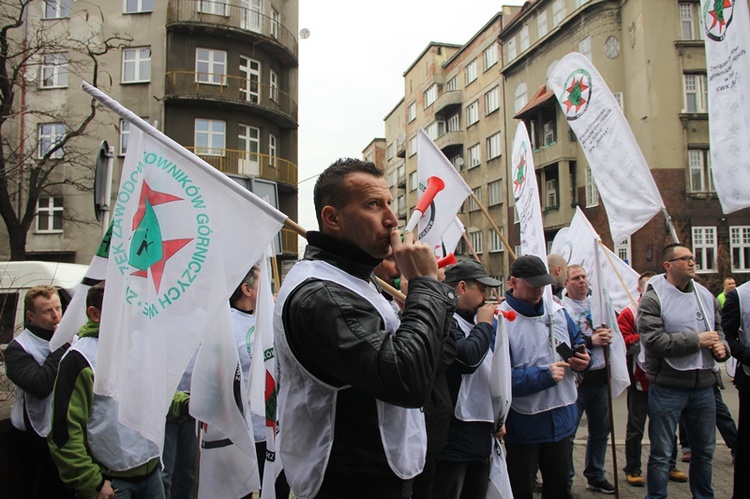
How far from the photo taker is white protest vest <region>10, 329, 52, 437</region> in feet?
13.0

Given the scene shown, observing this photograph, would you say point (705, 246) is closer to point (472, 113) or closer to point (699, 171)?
point (699, 171)

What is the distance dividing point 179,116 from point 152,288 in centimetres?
2488

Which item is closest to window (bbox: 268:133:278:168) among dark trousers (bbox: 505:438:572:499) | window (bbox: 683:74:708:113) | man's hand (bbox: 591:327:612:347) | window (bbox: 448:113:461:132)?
window (bbox: 683:74:708:113)

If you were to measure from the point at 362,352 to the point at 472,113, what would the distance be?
42261 millimetres

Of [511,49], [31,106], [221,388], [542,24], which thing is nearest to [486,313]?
[221,388]

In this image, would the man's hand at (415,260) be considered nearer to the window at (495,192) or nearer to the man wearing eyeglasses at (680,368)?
the man wearing eyeglasses at (680,368)

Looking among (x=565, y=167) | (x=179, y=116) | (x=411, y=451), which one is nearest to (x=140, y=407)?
(x=411, y=451)

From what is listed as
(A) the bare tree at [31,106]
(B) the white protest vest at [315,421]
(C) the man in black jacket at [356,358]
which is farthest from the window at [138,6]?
(B) the white protest vest at [315,421]

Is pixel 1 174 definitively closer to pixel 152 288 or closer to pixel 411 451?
pixel 152 288

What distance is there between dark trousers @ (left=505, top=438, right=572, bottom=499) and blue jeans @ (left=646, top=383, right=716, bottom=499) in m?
1.09

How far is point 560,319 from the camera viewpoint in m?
4.71

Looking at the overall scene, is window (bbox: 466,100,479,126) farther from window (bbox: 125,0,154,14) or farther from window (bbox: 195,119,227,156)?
window (bbox: 125,0,154,14)

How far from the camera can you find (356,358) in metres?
1.79

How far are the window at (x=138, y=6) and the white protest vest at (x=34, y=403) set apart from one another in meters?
25.5
